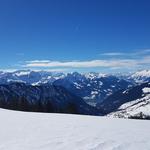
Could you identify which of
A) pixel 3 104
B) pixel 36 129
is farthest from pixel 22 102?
pixel 36 129

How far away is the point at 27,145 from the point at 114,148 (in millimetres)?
2788

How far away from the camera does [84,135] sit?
34.7ft

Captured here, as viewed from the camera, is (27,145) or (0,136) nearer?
(27,145)

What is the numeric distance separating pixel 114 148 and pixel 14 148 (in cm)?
303

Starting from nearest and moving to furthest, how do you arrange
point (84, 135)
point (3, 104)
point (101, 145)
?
point (101, 145), point (84, 135), point (3, 104)

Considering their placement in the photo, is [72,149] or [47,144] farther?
[47,144]

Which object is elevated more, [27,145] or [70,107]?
[27,145]

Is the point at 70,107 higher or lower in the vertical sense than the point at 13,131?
lower

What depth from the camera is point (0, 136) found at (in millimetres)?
11008

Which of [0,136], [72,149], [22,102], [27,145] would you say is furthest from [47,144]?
[22,102]

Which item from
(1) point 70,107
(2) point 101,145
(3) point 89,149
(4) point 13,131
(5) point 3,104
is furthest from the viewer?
(5) point 3,104

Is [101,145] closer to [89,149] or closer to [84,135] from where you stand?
[89,149]

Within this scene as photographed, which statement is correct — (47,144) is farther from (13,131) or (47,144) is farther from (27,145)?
(13,131)

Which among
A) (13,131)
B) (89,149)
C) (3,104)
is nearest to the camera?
(89,149)
